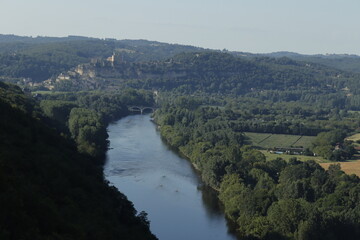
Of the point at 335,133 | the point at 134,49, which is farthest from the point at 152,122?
the point at 134,49

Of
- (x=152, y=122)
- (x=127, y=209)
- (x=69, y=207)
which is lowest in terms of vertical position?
(x=152, y=122)

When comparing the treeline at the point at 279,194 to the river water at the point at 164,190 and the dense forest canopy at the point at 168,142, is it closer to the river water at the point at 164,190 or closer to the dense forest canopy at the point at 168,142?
the dense forest canopy at the point at 168,142

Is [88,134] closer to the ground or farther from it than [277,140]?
farther from it

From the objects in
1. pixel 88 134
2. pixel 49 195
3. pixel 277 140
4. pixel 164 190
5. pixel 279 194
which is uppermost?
pixel 49 195

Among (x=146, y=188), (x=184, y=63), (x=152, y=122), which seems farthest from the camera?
(x=184, y=63)

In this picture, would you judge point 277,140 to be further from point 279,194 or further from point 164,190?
point 279,194

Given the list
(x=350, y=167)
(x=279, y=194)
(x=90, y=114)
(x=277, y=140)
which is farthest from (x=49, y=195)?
(x=277, y=140)

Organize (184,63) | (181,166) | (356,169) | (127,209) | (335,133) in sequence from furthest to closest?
(184,63), (335,133), (181,166), (356,169), (127,209)

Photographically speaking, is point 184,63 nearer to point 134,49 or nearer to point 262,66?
point 262,66

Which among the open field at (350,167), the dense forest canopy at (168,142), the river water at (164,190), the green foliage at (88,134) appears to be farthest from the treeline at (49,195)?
the open field at (350,167)
